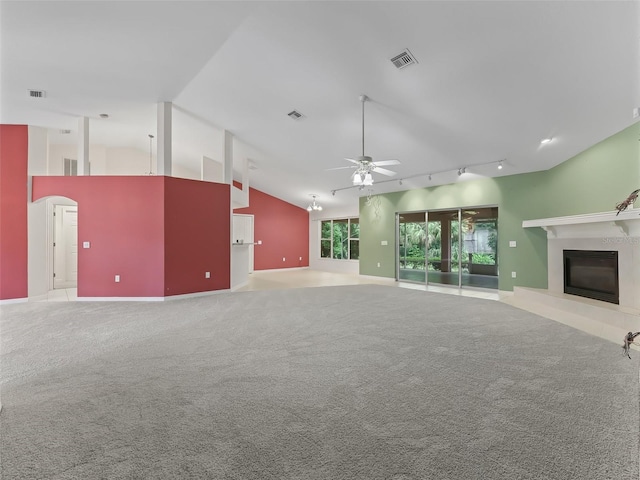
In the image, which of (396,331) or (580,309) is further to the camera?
(580,309)

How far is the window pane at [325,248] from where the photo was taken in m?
13.1

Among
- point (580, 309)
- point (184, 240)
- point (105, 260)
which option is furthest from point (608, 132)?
point (105, 260)

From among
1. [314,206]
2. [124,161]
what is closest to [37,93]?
[124,161]

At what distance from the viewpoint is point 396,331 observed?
3938 millimetres

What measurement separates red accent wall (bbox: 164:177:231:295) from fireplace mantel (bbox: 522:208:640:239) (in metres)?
6.88

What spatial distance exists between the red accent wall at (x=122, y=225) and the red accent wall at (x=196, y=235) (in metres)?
0.17

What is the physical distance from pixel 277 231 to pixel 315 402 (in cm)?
1069

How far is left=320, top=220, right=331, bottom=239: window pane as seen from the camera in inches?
516

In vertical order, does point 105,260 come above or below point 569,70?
below

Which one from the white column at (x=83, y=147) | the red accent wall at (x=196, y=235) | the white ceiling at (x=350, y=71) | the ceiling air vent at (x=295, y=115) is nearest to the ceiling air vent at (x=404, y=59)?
the white ceiling at (x=350, y=71)

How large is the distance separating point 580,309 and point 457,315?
1.97 meters

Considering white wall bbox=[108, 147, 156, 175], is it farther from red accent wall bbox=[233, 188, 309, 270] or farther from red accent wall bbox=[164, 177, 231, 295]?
red accent wall bbox=[164, 177, 231, 295]

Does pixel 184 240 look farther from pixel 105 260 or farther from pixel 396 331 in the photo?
pixel 396 331

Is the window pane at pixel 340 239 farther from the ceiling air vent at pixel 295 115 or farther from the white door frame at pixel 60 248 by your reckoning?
the white door frame at pixel 60 248
